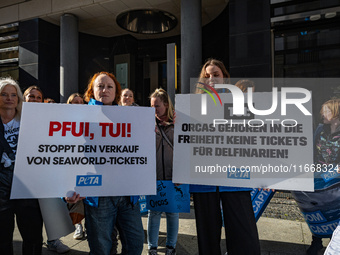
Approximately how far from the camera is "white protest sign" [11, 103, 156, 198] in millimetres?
1940

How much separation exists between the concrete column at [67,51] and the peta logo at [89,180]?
298 inches

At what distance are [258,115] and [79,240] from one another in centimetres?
282

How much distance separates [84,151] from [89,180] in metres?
0.24

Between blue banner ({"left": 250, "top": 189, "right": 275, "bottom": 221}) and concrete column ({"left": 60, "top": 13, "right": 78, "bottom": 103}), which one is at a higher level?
concrete column ({"left": 60, "top": 13, "right": 78, "bottom": 103})

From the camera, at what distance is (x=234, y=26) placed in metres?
6.56

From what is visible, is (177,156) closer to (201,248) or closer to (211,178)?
(211,178)

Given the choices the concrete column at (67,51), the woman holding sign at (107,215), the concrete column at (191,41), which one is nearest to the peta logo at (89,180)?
the woman holding sign at (107,215)

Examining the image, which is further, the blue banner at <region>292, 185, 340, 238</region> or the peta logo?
the blue banner at <region>292, 185, 340, 238</region>

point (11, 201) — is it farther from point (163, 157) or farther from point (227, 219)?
point (227, 219)

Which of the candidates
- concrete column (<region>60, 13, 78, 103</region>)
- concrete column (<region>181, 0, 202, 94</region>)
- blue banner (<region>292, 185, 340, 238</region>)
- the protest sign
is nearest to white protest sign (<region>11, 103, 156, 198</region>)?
the protest sign

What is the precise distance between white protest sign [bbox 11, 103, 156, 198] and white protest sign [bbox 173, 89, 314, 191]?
34 cm

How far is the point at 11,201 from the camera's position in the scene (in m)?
2.20

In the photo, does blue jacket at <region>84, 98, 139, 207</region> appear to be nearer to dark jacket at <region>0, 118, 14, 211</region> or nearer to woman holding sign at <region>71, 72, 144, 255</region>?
woman holding sign at <region>71, 72, 144, 255</region>

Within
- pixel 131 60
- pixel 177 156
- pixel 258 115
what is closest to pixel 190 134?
pixel 177 156
